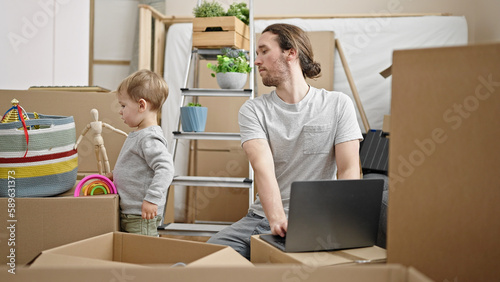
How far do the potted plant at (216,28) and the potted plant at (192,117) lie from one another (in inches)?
15.4

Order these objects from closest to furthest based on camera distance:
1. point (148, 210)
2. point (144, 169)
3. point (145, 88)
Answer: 1. point (148, 210)
2. point (144, 169)
3. point (145, 88)

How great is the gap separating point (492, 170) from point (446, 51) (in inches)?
6.6

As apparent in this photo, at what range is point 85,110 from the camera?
2.00m

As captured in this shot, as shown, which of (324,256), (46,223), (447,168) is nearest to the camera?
(447,168)

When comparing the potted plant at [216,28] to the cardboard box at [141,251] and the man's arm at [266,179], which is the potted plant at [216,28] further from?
the cardboard box at [141,251]

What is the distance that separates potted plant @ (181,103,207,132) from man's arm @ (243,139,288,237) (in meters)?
1.14

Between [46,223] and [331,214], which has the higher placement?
[331,214]

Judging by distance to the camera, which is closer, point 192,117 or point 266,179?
point 266,179

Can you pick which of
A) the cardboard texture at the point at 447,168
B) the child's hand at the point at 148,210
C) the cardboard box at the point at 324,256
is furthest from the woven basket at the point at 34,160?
the cardboard texture at the point at 447,168

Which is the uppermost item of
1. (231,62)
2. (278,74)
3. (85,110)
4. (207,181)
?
(231,62)

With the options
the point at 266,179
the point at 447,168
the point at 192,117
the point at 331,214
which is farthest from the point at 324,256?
the point at 192,117

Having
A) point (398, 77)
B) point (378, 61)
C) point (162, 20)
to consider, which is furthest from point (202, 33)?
point (398, 77)

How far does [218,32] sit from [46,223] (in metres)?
1.80

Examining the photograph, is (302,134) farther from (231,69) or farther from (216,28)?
(216,28)
